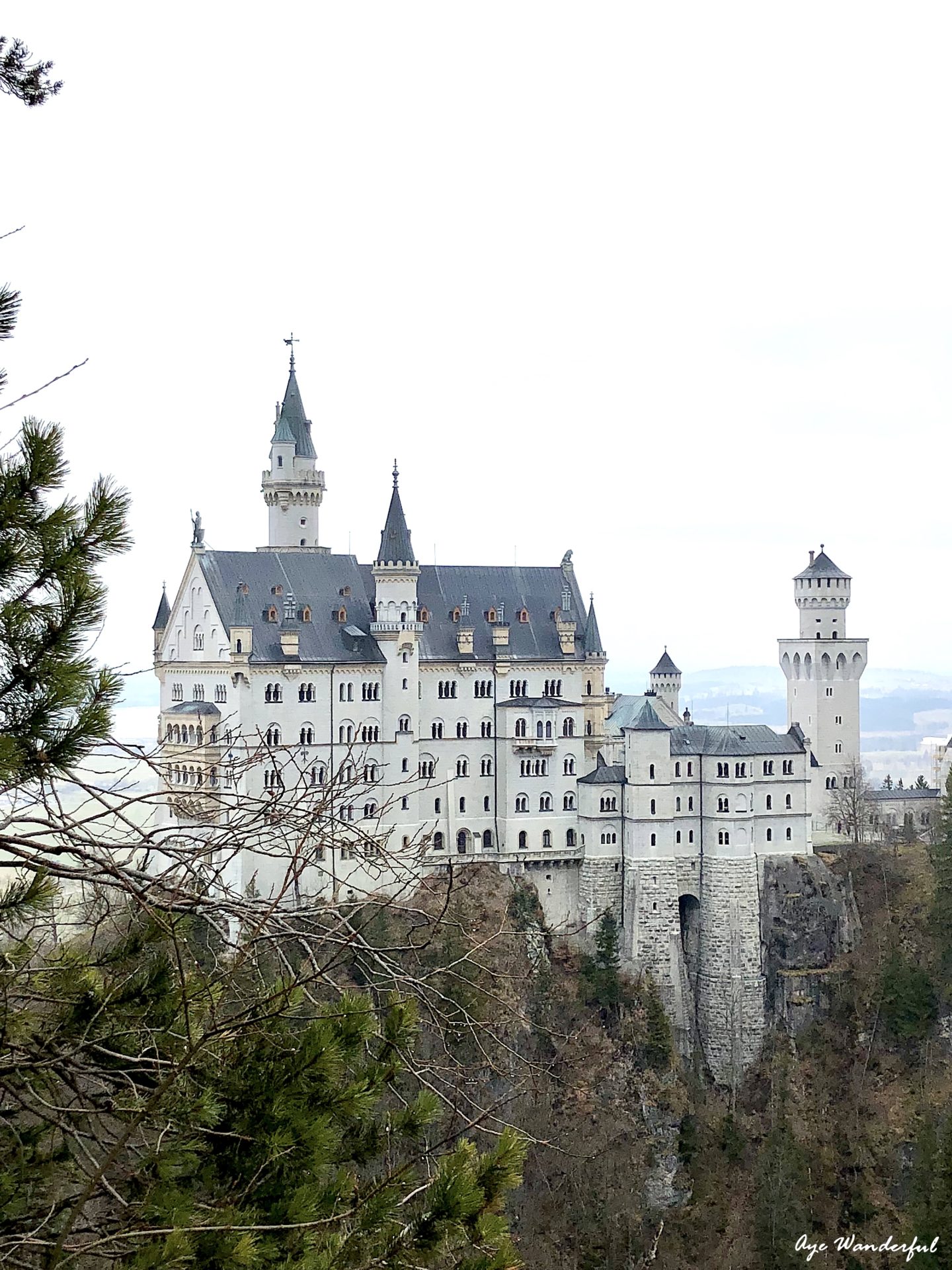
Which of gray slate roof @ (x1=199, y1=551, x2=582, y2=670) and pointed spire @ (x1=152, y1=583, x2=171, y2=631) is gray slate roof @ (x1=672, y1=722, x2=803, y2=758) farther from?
pointed spire @ (x1=152, y1=583, x2=171, y2=631)

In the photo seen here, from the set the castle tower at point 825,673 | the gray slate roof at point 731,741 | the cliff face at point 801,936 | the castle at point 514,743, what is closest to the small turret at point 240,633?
the castle at point 514,743

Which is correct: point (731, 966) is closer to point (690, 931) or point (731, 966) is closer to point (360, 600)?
point (690, 931)

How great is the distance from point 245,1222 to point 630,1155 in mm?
49213

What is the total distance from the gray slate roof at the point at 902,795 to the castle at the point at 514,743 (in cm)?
1439

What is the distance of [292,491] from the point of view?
68250 mm

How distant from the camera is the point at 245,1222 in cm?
959

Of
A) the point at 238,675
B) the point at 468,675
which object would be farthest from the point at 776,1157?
the point at 238,675

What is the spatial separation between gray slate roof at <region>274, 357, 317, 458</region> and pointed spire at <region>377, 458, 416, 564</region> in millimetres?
8453

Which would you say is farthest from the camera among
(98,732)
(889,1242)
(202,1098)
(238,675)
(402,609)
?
(402,609)

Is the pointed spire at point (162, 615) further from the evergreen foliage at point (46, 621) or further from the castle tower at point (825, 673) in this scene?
the evergreen foliage at point (46, 621)

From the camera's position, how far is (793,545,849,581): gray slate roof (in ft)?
260

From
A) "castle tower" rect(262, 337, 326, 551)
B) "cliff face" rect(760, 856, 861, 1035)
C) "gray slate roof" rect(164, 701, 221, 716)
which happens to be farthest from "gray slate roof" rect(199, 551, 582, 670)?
"cliff face" rect(760, 856, 861, 1035)

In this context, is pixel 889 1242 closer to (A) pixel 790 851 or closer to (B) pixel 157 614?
(A) pixel 790 851

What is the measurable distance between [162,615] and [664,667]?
25.9 m
